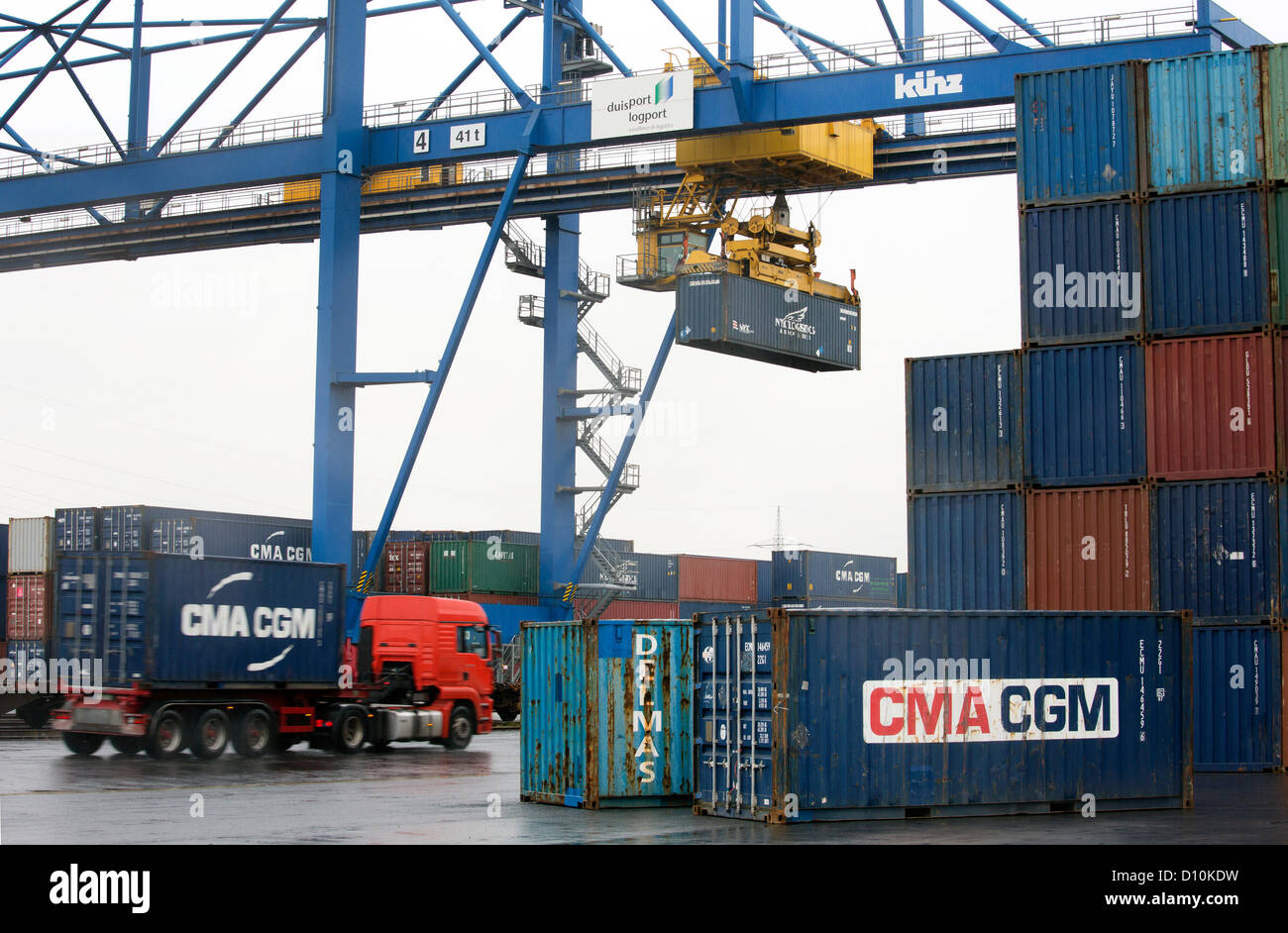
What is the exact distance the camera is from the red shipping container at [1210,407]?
24938 millimetres

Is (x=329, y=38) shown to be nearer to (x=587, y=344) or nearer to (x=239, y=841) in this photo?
(x=587, y=344)

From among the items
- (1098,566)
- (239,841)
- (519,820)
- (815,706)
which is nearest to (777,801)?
(815,706)

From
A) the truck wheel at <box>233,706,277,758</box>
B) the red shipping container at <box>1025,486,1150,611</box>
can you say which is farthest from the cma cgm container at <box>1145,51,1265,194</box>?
the truck wheel at <box>233,706,277,758</box>

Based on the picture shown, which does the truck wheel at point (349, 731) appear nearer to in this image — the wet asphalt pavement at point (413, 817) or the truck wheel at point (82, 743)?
the truck wheel at point (82, 743)

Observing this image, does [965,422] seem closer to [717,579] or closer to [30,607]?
[30,607]

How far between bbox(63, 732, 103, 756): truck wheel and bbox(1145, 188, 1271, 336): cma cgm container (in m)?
19.8

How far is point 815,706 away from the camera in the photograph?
1778 centimetres

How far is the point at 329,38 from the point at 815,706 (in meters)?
32.2

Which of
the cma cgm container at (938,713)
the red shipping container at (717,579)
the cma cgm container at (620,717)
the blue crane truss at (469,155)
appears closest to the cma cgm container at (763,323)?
the blue crane truss at (469,155)

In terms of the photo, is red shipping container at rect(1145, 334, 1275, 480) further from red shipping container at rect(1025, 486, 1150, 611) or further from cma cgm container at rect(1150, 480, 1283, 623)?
red shipping container at rect(1025, 486, 1150, 611)

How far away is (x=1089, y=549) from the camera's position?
1009 inches

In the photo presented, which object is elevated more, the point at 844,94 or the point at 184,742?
the point at 844,94

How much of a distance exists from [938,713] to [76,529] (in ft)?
107

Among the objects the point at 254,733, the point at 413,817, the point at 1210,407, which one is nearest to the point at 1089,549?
the point at 1210,407
